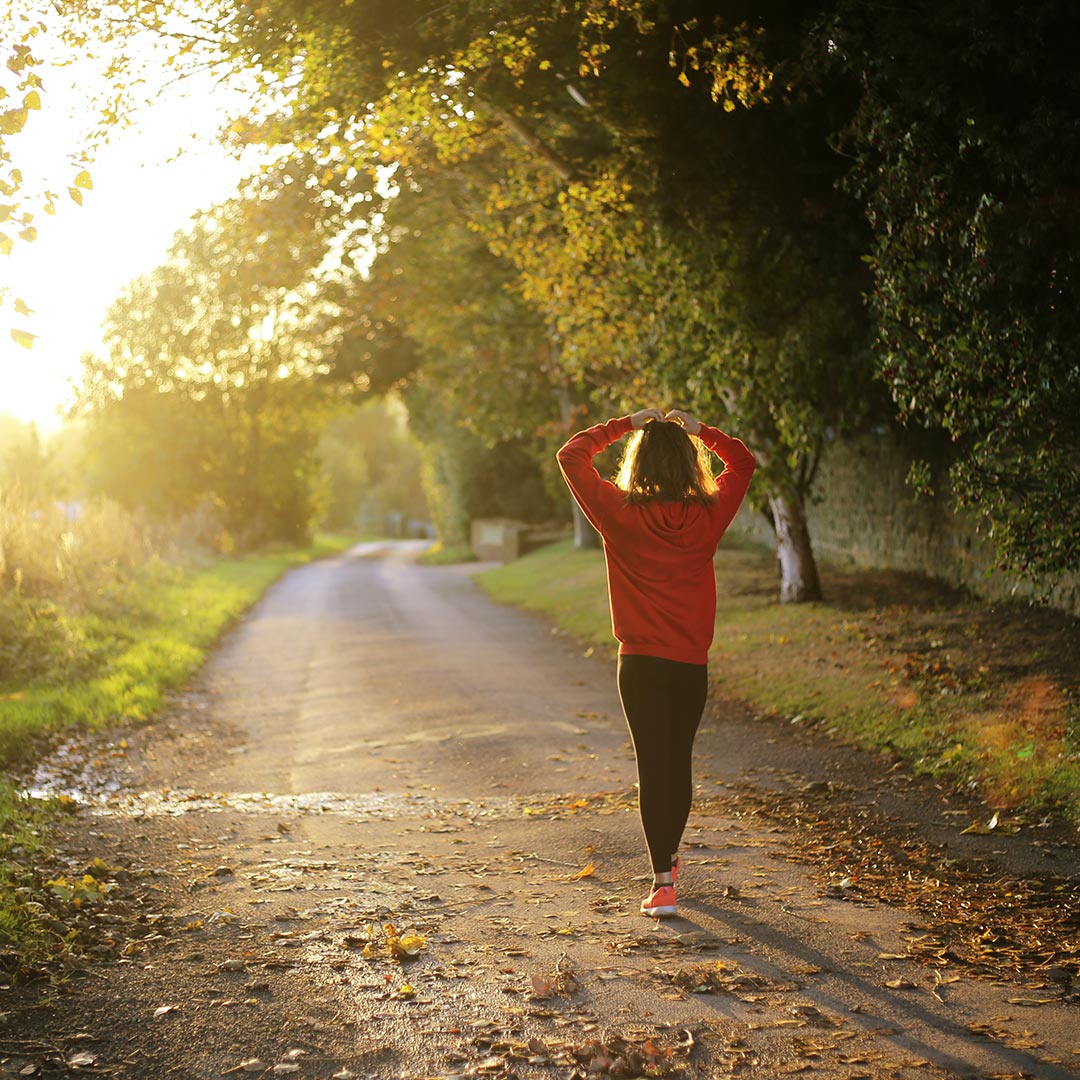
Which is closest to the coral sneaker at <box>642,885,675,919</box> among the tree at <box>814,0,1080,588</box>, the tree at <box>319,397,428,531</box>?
the tree at <box>814,0,1080,588</box>

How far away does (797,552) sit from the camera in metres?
17.6

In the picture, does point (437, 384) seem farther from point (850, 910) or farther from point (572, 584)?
point (850, 910)

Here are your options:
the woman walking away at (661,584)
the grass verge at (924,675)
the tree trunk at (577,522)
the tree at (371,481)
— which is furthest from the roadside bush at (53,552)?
the tree at (371,481)

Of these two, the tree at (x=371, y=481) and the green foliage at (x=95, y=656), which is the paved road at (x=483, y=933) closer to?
the green foliage at (x=95, y=656)

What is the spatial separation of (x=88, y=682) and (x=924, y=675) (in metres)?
8.29

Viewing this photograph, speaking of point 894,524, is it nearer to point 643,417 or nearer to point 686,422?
point 686,422

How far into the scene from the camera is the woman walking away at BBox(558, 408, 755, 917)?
589cm

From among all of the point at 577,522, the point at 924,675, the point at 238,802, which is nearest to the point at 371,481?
the point at 577,522

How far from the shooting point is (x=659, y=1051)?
431cm

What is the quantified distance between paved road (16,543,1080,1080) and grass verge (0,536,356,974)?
0.38 meters

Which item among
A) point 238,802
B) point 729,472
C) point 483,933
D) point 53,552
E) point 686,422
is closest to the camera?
point 483,933

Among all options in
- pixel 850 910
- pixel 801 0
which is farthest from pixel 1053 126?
pixel 850 910

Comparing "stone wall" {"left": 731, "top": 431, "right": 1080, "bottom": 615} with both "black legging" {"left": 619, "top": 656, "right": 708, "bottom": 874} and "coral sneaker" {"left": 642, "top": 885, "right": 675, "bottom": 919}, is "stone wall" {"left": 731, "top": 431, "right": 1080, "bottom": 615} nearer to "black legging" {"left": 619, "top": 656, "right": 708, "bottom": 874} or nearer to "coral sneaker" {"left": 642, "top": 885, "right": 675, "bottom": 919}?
"black legging" {"left": 619, "top": 656, "right": 708, "bottom": 874}

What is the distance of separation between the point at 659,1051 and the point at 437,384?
1070 inches
